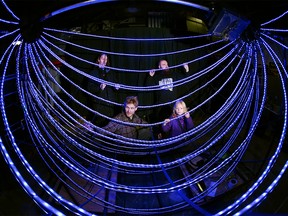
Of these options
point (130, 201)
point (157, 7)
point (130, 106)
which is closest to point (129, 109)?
point (130, 106)

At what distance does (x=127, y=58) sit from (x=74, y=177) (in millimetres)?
2586

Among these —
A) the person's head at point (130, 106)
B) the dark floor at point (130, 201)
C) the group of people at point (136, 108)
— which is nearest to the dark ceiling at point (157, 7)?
the group of people at point (136, 108)

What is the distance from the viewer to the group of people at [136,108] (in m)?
3.04

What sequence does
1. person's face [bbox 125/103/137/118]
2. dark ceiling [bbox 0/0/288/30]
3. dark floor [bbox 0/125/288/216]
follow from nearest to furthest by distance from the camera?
dark ceiling [bbox 0/0/288/30] < dark floor [bbox 0/125/288/216] < person's face [bbox 125/103/137/118]

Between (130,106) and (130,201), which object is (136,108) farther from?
(130,201)

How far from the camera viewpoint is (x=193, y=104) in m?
5.09

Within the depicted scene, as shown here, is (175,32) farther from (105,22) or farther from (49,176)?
(49,176)

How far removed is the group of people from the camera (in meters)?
3.04

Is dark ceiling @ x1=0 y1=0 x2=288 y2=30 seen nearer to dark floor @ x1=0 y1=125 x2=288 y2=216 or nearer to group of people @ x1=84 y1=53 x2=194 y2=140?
group of people @ x1=84 y1=53 x2=194 y2=140

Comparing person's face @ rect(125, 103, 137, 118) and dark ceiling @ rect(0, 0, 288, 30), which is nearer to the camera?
dark ceiling @ rect(0, 0, 288, 30)

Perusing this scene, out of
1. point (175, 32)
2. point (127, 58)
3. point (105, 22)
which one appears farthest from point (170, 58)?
point (105, 22)

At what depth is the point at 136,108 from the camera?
3.04 metres

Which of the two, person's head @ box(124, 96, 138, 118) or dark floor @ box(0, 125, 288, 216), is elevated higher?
person's head @ box(124, 96, 138, 118)

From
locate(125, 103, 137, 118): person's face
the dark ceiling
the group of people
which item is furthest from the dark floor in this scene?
the dark ceiling
